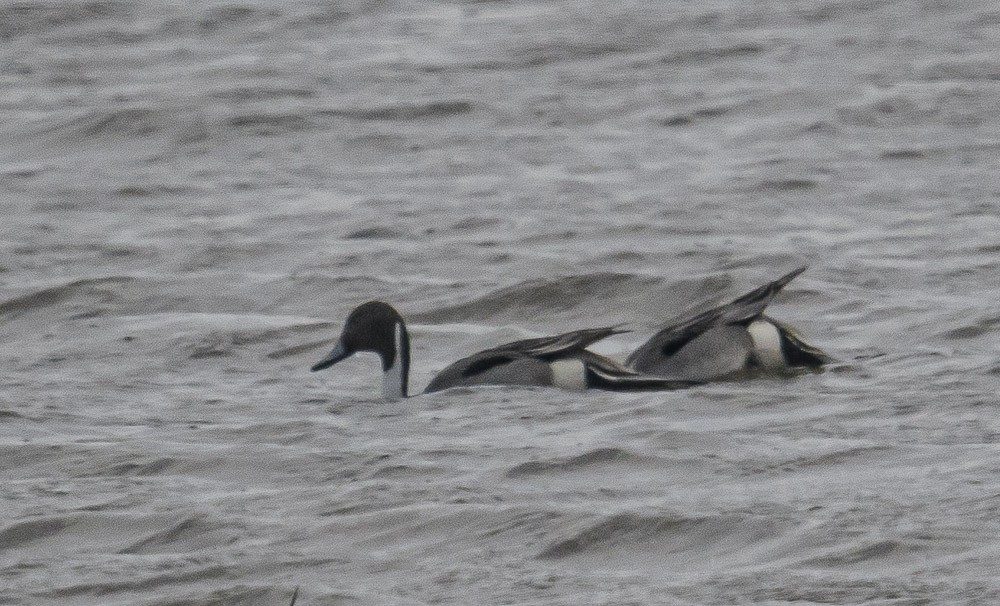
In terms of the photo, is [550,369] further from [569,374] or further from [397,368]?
[397,368]

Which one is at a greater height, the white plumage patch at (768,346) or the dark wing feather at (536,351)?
the dark wing feather at (536,351)

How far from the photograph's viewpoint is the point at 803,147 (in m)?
15.2

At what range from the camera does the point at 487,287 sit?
1212cm

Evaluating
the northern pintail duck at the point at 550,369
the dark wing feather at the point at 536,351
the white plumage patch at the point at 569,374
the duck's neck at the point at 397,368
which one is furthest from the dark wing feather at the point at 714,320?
the duck's neck at the point at 397,368

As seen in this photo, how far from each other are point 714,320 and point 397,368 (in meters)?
1.32

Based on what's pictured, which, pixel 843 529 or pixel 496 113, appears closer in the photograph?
pixel 843 529

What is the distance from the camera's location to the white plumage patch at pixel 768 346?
32.2 ft

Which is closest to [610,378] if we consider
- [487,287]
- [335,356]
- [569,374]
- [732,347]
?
[569,374]

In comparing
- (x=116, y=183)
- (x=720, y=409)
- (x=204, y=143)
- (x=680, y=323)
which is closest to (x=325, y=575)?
(x=720, y=409)

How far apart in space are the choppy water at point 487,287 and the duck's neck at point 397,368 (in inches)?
6.7

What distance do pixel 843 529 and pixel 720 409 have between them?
91.0 inches

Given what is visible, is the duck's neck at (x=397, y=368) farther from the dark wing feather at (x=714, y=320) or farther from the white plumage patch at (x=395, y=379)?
the dark wing feather at (x=714, y=320)

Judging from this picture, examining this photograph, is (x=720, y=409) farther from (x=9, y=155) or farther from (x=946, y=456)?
(x=9, y=155)

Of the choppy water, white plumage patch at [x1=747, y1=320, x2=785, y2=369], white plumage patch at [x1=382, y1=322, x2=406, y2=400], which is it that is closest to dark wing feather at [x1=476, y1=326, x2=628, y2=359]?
the choppy water
